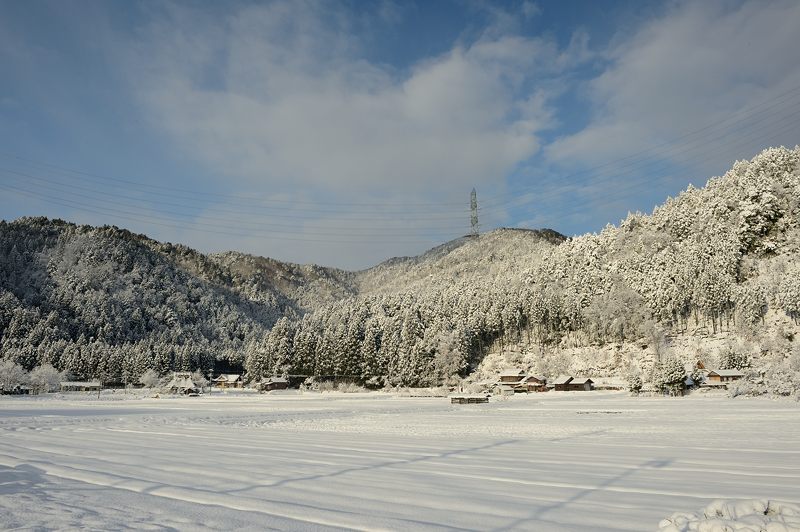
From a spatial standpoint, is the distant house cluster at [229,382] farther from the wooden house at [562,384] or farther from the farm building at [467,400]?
the farm building at [467,400]

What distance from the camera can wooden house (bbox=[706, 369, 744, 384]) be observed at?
61.1 meters

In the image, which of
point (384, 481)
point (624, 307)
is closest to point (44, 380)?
point (384, 481)

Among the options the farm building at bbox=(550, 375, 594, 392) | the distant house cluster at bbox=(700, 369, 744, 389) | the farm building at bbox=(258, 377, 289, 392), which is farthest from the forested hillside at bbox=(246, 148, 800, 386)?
the farm building at bbox=(550, 375, 594, 392)

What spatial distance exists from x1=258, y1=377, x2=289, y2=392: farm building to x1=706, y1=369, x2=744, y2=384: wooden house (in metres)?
74.6

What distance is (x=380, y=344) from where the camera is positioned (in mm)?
100500

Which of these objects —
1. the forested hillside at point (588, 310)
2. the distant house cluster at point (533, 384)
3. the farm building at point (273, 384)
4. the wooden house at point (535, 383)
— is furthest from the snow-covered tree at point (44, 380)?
the wooden house at point (535, 383)

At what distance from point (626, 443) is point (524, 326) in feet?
347

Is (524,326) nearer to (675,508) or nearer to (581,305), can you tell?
(581,305)

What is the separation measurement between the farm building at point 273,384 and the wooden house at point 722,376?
74637 mm

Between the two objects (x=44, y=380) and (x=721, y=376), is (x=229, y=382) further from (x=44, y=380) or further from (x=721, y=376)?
(x=721, y=376)

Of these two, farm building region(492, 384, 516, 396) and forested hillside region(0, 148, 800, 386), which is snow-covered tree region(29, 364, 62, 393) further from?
farm building region(492, 384, 516, 396)

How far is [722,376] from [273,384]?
252ft

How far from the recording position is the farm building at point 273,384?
325 feet

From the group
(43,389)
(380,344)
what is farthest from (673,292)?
(43,389)
